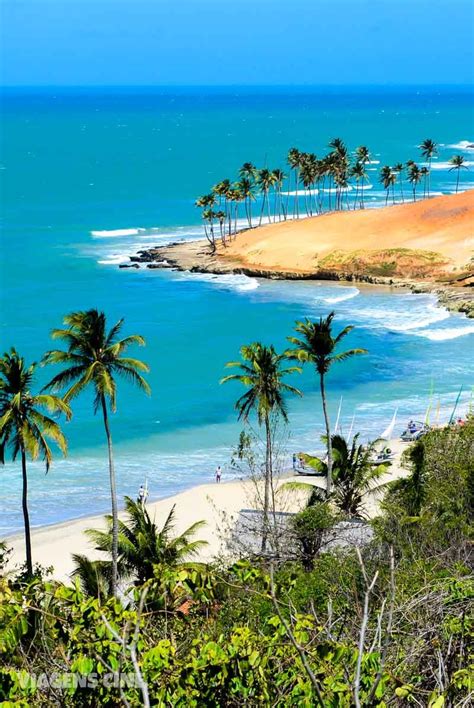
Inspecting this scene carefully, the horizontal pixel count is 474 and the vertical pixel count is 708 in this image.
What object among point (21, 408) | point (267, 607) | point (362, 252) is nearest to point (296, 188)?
point (362, 252)

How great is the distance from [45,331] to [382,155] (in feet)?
440

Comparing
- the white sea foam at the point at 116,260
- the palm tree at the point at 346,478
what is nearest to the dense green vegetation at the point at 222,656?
the palm tree at the point at 346,478

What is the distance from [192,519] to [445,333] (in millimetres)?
36405

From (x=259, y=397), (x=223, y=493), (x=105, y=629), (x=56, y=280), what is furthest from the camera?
(x=56, y=280)

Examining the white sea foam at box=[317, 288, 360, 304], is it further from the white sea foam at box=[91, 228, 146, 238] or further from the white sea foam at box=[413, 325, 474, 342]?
the white sea foam at box=[91, 228, 146, 238]

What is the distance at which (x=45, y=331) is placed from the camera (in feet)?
245

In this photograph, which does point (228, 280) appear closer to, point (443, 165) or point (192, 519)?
point (192, 519)

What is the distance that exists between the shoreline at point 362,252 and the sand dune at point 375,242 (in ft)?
0.28

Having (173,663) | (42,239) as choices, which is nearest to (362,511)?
(173,663)

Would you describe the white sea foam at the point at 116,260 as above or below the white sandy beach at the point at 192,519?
above

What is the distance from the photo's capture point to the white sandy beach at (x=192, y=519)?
3803 cm

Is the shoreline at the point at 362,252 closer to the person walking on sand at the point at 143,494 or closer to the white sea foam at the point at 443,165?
the person walking on sand at the point at 143,494

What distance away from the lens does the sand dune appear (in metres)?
89.5

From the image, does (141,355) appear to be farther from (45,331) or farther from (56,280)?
(56,280)
